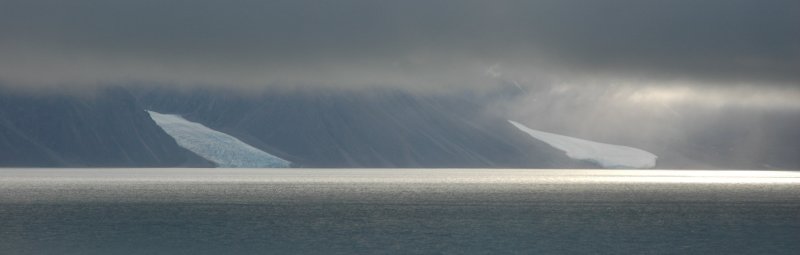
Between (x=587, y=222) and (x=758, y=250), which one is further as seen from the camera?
(x=587, y=222)

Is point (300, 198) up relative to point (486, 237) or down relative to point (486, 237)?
up

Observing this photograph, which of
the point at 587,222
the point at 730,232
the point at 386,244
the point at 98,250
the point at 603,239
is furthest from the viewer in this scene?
the point at 587,222

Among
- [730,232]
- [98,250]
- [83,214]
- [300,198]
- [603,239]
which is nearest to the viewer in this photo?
[98,250]

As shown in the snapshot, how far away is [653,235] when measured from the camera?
85.6 metres

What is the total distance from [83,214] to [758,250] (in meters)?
66.0

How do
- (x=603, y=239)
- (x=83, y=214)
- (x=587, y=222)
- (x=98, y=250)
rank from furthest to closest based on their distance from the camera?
1. (x=83, y=214)
2. (x=587, y=222)
3. (x=603, y=239)
4. (x=98, y=250)

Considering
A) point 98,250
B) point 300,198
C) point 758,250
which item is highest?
point 300,198

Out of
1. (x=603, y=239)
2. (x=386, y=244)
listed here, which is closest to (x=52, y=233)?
(x=386, y=244)

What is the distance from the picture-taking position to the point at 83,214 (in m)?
109

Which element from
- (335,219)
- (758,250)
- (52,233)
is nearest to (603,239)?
(758,250)

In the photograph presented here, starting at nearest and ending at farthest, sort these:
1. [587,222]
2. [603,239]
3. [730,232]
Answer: [603,239]
[730,232]
[587,222]

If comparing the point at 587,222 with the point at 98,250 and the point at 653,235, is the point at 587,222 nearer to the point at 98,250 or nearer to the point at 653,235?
the point at 653,235

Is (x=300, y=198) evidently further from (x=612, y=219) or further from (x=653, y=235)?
(x=653, y=235)

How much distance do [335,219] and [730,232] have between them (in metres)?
35.6
